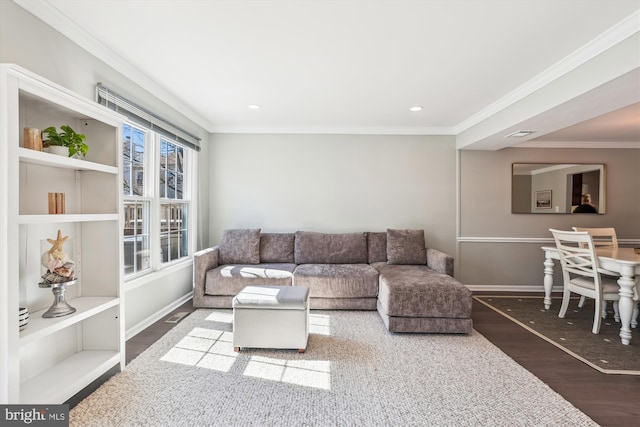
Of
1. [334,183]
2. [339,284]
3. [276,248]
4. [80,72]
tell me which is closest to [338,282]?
[339,284]

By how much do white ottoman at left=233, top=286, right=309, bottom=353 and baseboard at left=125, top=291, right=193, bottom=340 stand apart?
107cm

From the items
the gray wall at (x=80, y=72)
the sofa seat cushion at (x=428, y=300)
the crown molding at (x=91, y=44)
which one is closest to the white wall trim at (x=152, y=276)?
the gray wall at (x=80, y=72)

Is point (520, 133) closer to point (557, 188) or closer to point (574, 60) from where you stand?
point (574, 60)

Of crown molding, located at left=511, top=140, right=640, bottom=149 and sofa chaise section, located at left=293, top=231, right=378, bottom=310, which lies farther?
crown molding, located at left=511, top=140, right=640, bottom=149

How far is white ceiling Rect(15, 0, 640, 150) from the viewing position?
5.88 feet

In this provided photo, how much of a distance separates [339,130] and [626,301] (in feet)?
12.0

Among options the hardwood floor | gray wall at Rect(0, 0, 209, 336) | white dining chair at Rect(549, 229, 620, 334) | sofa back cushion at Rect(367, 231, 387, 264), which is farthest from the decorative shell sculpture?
white dining chair at Rect(549, 229, 620, 334)

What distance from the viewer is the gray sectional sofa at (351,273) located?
2836 mm

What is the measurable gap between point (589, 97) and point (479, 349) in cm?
224

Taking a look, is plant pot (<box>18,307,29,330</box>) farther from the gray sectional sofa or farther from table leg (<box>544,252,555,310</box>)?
table leg (<box>544,252,555,310</box>)

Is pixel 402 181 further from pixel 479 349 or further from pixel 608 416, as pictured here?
pixel 608 416

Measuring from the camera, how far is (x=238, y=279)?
11.3ft

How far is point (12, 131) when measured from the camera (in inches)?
53.9

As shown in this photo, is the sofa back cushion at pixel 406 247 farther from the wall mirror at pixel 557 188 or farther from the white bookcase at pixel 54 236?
the white bookcase at pixel 54 236
